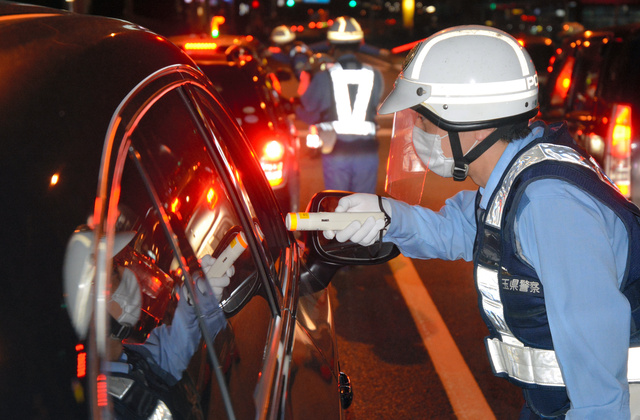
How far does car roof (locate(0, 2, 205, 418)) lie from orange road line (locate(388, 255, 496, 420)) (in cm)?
323

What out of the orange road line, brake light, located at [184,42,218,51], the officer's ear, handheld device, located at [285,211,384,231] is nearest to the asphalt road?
the orange road line

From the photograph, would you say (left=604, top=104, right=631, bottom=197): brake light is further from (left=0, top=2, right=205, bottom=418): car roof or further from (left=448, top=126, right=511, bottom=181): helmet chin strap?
(left=0, top=2, right=205, bottom=418): car roof

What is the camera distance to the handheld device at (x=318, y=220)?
223cm

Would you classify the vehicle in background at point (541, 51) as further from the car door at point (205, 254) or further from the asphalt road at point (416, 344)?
the car door at point (205, 254)

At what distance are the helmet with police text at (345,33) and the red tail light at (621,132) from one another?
2.29 m

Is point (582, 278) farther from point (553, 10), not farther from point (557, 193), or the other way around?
point (553, 10)

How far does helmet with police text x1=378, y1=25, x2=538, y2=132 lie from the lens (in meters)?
2.15

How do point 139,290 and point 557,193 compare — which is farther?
point 557,193

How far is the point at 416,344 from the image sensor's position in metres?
4.80

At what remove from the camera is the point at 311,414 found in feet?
5.59

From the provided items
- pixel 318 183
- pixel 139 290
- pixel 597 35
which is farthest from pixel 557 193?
pixel 318 183

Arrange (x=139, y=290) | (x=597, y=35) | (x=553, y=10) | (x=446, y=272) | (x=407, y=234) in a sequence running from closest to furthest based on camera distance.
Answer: (x=139, y=290) → (x=407, y=234) → (x=446, y=272) → (x=597, y=35) → (x=553, y=10)

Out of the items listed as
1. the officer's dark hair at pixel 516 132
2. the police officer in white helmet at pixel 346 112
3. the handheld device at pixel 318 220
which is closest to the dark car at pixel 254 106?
the police officer in white helmet at pixel 346 112

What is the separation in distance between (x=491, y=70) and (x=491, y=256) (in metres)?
0.60
